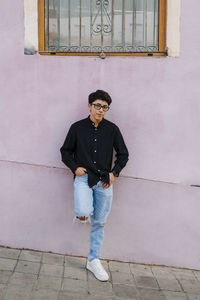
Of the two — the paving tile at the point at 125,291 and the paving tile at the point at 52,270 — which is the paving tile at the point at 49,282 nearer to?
the paving tile at the point at 52,270

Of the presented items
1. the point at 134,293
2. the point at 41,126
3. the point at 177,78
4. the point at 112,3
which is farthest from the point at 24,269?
the point at 112,3

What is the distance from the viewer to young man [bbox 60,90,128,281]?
3.53 m

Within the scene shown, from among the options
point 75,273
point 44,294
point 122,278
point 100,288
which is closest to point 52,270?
point 75,273

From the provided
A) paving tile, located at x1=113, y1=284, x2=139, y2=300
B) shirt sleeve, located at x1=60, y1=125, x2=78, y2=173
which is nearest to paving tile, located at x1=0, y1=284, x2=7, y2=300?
paving tile, located at x1=113, y1=284, x2=139, y2=300

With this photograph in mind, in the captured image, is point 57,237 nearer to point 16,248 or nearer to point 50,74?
point 16,248

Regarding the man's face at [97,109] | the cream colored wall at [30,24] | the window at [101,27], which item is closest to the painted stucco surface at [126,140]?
the cream colored wall at [30,24]

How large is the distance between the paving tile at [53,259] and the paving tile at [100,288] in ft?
1.86

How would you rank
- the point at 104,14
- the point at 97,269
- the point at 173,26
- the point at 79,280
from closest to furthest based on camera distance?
the point at 79,280 → the point at 97,269 → the point at 173,26 → the point at 104,14

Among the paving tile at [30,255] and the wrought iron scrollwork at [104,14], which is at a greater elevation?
the wrought iron scrollwork at [104,14]

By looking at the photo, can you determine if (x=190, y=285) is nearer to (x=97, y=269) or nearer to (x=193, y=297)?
(x=193, y=297)

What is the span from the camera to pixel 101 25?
413 centimetres

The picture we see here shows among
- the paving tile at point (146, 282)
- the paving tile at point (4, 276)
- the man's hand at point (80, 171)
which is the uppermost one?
the man's hand at point (80, 171)

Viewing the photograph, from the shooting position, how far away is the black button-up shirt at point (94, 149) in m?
3.58

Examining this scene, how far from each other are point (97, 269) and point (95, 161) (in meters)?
1.25
